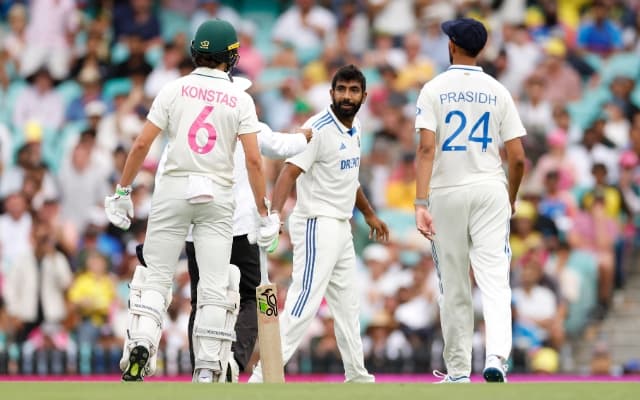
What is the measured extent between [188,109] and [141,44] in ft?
34.7

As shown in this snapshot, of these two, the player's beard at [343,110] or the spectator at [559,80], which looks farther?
the spectator at [559,80]

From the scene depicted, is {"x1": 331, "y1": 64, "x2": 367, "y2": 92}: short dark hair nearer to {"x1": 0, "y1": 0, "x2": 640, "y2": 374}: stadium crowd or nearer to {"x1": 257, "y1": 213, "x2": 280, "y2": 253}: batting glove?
{"x1": 257, "y1": 213, "x2": 280, "y2": 253}: batting glove

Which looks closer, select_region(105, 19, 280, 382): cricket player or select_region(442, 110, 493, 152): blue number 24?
select_region(105, 19, 280, 382): cricket player

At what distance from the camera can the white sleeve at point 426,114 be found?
11.9 metres

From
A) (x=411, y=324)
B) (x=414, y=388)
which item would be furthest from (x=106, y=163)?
(x=414, y=388)

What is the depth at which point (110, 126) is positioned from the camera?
66.7 ft

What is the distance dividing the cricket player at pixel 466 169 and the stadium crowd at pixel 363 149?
533 centimetres

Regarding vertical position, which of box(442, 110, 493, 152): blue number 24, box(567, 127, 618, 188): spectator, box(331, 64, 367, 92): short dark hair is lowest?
box(567, 127, 618, 188): spectator

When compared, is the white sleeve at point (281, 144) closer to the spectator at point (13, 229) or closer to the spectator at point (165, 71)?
the spectator at point (13, 229)

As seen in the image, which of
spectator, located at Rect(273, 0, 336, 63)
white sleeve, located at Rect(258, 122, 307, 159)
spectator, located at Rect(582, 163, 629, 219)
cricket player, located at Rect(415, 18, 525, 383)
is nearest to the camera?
white sleeve, located at Rect(258, 122, 307, 159)

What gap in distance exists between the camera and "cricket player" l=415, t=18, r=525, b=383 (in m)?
12.0

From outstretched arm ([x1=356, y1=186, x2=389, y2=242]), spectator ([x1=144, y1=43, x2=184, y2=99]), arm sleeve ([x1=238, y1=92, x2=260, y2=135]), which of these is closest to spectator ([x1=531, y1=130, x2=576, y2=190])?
spectator ([x1=144, y1=43, x2=184, y2=99])

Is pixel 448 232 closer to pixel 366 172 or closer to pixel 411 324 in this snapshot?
pixel 411 324

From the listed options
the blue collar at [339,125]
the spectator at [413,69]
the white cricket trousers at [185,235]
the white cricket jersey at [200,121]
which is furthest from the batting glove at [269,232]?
the spectator at [413,69]
